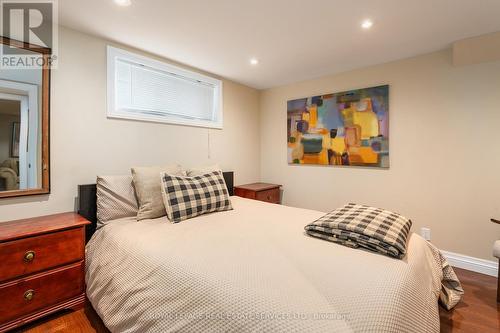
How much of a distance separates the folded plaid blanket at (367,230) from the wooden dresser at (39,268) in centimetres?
170

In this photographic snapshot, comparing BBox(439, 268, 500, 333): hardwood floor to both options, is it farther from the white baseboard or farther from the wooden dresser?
the wooden dresser

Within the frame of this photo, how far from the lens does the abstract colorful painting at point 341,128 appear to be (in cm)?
286

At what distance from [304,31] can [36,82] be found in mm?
2254

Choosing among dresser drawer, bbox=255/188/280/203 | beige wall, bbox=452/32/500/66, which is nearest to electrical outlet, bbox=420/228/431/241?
beige wall, bbox=452/32/500/66

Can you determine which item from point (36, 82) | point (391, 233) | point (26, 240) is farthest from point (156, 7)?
point (391, 233)

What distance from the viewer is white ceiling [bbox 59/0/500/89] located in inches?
70.1

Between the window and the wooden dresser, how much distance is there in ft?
3.75

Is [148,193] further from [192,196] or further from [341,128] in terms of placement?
[341,128]

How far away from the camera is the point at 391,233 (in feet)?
4.57

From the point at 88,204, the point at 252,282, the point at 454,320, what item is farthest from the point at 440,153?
the point at 88,204

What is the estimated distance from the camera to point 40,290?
63.8 inches

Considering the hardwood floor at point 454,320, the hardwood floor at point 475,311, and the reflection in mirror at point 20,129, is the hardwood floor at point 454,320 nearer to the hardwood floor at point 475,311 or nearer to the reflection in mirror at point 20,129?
the hardwood floor at point 475,311

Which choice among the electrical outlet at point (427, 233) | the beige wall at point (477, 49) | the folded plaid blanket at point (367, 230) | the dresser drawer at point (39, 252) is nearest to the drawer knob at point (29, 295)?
the dresser drawer at point (39, 252)

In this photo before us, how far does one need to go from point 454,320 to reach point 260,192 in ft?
7.25
